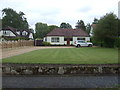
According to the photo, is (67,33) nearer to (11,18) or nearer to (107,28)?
(107,28)

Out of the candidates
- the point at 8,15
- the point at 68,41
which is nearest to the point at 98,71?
the point at 68,41

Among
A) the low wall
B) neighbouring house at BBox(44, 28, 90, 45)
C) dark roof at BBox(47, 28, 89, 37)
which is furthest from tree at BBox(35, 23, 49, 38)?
the low wall

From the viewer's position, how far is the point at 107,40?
24.4 metres

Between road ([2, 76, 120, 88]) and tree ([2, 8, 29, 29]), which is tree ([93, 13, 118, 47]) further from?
tree ([2, 8, 29, 29])

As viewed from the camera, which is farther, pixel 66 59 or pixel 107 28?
pixel 107 28

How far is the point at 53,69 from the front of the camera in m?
7.74

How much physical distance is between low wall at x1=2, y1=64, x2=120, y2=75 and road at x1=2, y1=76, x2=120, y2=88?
1.08 ft

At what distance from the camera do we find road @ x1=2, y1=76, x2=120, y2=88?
6.39 metres

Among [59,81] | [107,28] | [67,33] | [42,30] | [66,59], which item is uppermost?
[42,30]

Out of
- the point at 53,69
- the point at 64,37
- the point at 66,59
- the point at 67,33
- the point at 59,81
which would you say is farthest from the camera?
the point at 67,33

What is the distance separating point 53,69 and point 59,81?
993 millimetres

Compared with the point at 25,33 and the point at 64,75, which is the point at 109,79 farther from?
the point at 25,33

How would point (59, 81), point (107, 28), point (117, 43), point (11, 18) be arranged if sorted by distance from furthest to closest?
point (11, 18)
point (107, 28)
point (117, 43)
point (59, 81)

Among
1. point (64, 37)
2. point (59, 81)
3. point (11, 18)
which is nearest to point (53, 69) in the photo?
point (59, 81)
